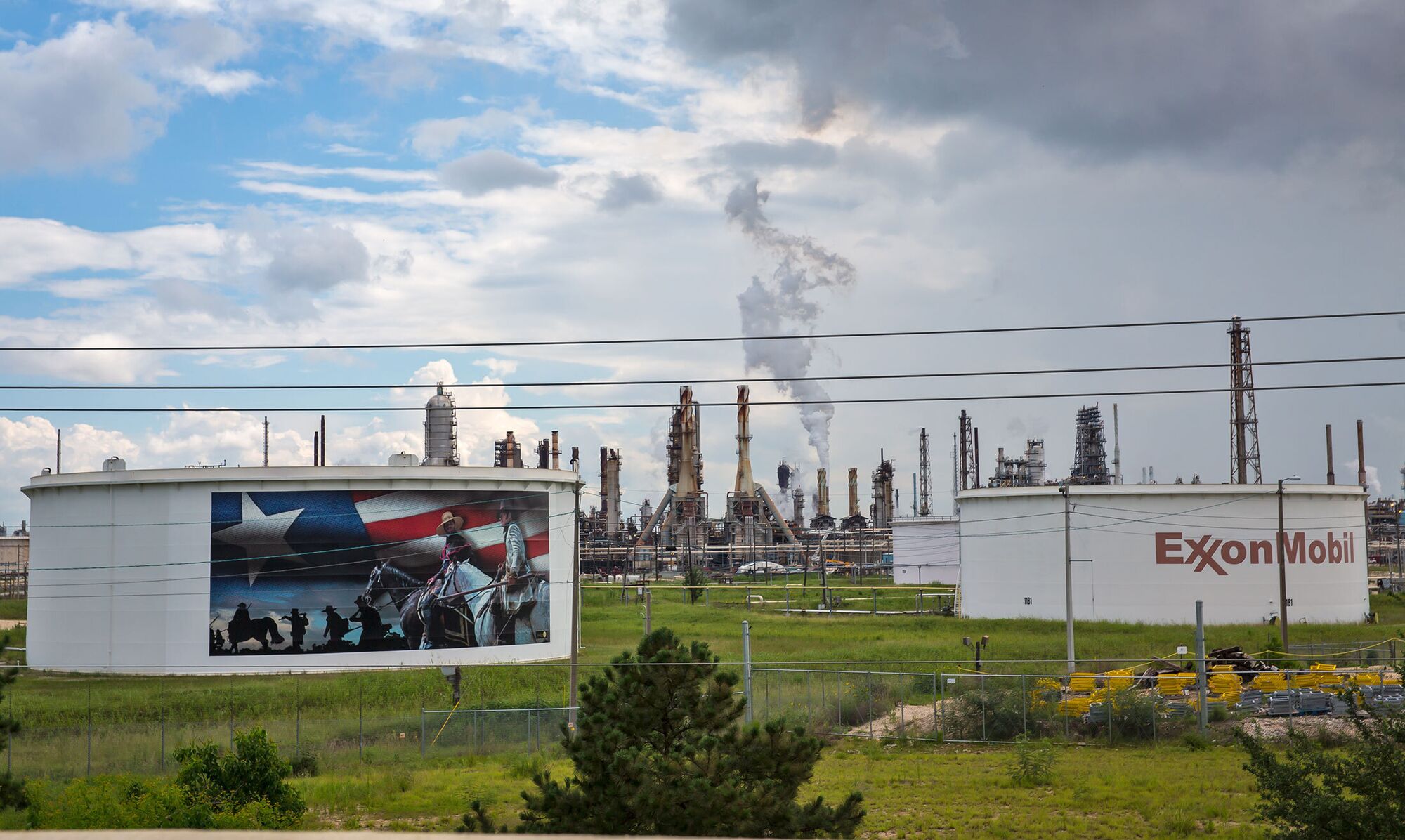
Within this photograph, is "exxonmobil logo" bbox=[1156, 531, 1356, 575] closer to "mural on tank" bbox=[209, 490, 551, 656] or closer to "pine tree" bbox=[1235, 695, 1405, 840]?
"mural on tank" bbox=[209, 490, 551, 656]

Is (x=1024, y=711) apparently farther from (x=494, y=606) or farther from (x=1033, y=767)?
(x=494, y=606)

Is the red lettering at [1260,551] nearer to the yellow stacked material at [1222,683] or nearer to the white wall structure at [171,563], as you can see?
the yellow stacked material at [1222,683]

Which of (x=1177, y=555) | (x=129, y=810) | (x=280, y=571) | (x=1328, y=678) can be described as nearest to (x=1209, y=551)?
(x=1177, y=555)

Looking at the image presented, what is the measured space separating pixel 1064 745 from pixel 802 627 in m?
27.3

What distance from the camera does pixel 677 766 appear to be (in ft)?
52.0

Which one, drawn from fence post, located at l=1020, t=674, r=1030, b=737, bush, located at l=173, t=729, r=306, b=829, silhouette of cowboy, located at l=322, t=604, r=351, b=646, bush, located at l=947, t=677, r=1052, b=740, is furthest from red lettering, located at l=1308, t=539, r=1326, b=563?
bush, located at l=173, t=729, r=306, b=829

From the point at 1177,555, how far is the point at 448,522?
37.6 meters

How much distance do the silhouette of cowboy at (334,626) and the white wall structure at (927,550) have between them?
51.0 m

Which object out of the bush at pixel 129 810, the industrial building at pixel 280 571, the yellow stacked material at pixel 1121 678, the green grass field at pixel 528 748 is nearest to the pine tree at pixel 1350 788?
the green grass field at pixel 528 748

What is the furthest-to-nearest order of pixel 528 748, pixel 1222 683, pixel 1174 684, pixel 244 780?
pixel 1222 683 → pixel 1174 684 → pixel 528 748 → pixel 244 780

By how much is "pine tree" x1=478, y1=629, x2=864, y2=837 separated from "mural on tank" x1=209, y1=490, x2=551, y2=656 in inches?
1178

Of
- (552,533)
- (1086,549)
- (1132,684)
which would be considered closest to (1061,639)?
(1086,549)

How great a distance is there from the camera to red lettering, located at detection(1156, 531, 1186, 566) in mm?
58500

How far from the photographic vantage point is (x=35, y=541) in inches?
1948
